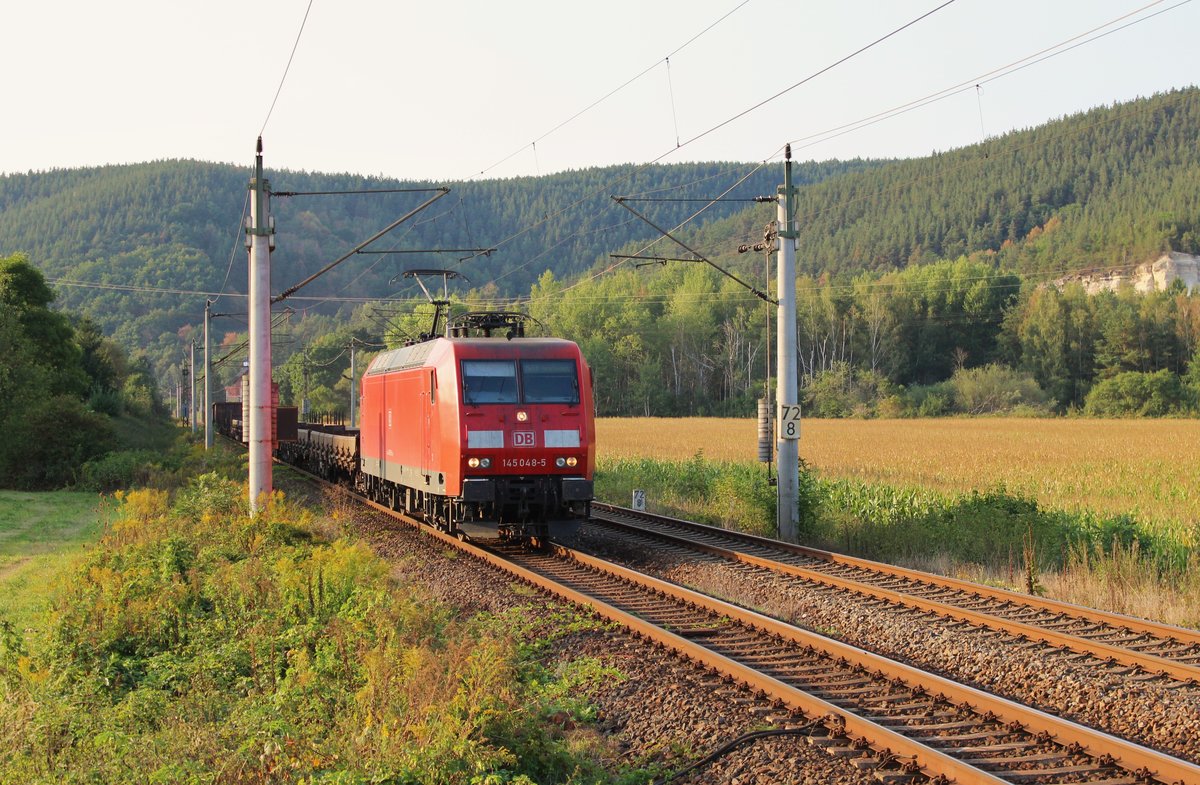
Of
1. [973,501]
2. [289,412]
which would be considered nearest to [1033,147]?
[289,412]

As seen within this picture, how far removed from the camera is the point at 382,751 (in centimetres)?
617

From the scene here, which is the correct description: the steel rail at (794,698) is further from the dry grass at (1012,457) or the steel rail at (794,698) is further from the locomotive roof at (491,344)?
the dry grass at (1012,457)

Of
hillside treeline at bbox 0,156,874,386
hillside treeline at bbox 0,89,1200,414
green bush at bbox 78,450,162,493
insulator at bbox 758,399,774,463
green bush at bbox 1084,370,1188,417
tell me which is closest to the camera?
insulator at bbox 758,399,774,463

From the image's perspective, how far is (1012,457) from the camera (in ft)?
116

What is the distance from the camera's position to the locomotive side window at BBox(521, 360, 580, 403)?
16828 mm

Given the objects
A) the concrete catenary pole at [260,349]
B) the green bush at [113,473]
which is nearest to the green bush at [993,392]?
the green bush at [113,473]

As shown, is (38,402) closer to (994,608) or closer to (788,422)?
(788,422)

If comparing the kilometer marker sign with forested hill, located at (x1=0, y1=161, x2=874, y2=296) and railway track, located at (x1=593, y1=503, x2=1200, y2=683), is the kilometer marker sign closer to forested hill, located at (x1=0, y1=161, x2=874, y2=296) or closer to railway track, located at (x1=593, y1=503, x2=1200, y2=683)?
railway track, located at (x1=593, y1=503, x2=1200, y2=683)

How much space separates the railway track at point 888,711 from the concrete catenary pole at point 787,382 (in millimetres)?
6768

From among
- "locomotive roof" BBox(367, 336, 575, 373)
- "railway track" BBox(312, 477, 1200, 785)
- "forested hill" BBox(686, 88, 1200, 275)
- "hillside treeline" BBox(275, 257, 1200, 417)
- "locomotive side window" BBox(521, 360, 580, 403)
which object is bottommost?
"railway track" BBox(312, 477, 1200, 785)

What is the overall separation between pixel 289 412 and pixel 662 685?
35105 mm

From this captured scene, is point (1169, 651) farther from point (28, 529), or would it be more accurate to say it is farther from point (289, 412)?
point (289, 412)

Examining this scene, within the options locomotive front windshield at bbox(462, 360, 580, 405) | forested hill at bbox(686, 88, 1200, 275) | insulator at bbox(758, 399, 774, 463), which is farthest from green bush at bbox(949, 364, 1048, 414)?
locomotive front windshield at bbox(462, 360, 580, 405)

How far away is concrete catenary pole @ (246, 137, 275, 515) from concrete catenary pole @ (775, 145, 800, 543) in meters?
8.59
